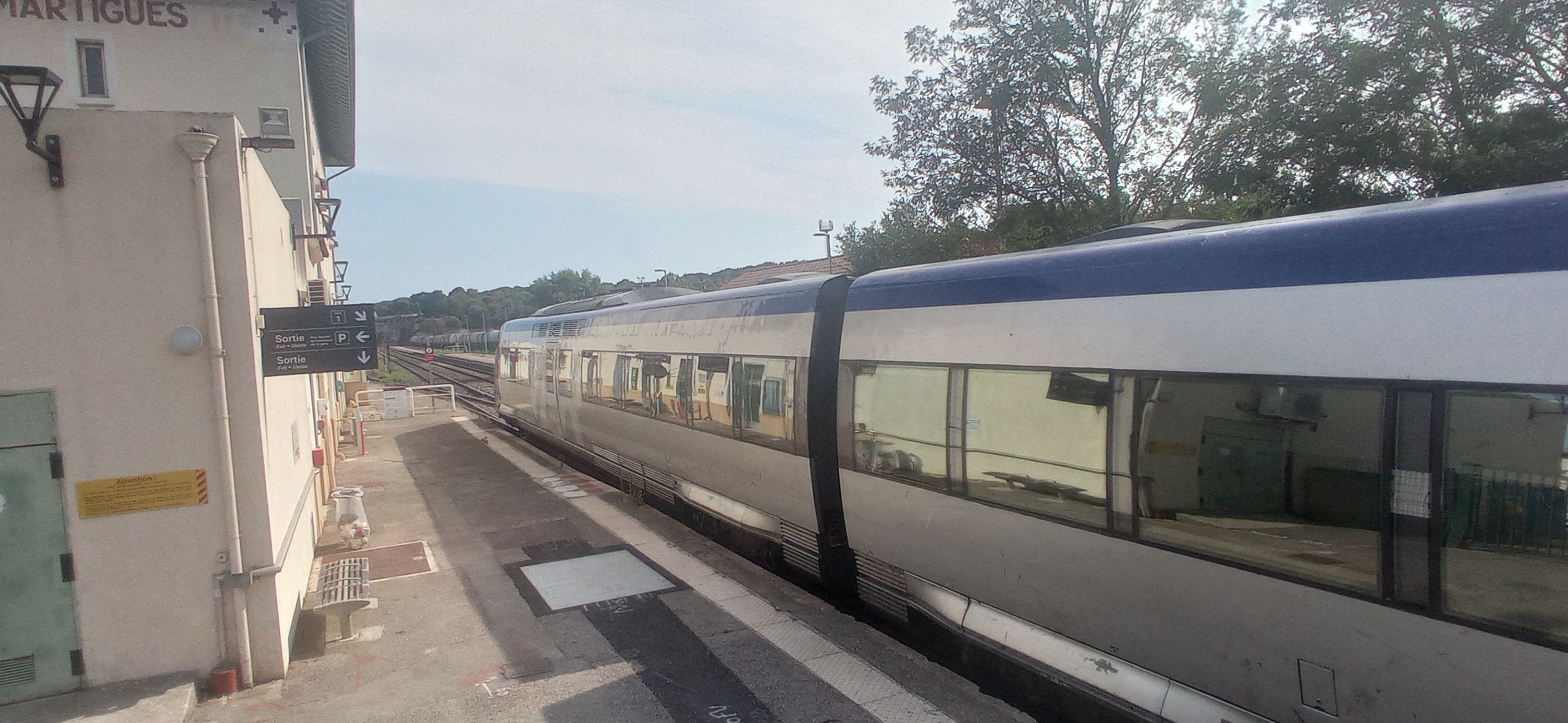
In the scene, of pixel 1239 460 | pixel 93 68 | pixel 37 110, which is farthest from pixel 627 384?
pixel 93 68

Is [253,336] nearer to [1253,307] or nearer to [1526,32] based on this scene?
[1253,307]

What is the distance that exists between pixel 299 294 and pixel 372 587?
3313 millimetres

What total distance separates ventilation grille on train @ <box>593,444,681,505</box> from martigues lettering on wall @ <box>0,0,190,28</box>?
10.2 m

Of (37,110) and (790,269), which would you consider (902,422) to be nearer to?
(37,110)

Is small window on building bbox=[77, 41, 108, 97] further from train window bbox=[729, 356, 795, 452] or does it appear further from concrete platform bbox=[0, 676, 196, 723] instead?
train window bbox=[729, 356, 795, 452]

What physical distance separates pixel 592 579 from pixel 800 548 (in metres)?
2.13

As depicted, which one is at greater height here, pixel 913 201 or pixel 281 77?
pixel 281 77

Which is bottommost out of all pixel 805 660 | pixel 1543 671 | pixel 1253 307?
pixel 805 660

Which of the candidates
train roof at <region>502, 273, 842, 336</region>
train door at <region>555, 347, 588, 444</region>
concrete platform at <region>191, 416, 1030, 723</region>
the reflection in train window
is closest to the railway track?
train door at <region>555, 347, 588, 444</region>

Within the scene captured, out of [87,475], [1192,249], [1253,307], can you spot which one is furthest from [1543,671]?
[87,475]

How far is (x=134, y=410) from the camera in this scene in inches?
211

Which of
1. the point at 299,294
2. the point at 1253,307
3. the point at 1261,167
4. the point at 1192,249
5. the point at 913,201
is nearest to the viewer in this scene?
the point at 1253,307

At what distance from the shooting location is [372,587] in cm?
791

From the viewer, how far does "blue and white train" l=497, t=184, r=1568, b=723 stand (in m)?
3.05
